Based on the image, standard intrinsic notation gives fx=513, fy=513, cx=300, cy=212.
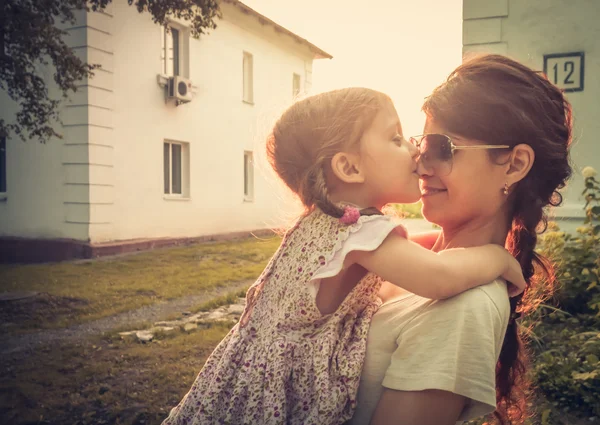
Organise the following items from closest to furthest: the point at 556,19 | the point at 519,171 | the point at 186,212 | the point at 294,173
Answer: the point at 519,171
the point at 294,173
the point at 556,19
the point at 186,212

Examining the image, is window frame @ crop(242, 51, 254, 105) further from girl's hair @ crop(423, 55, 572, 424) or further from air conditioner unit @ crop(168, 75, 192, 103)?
girl's hair @ crop(423, 55, 572, 424)

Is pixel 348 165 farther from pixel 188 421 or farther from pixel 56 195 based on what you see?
pixel 56 195

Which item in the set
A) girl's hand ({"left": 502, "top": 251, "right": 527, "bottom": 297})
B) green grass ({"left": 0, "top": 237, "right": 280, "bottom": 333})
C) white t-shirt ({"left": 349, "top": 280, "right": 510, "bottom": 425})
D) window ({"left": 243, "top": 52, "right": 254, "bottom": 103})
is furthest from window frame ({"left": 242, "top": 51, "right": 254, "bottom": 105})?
white t-shirt ({"left": 349, "top": 280, "right": 510, "bottom": 425})

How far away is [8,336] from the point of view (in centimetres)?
528

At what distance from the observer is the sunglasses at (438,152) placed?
1.61 m

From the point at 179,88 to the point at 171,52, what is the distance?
3.67ft

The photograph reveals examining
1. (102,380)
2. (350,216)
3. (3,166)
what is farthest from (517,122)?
(3,166)

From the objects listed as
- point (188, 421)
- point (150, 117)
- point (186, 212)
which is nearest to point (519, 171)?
point (188, 421)

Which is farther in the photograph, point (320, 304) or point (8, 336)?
point (8, 336)

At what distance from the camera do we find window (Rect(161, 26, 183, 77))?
12.1 metres

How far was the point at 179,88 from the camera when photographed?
11.9 m

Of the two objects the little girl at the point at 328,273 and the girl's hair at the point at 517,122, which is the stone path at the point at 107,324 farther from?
the girl's hair at the point at 517,122

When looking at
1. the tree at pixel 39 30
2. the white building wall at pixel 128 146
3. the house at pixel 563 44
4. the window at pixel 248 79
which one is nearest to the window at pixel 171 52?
the white building wall at pixel 128 146

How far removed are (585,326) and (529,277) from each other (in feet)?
9.61
